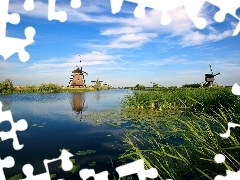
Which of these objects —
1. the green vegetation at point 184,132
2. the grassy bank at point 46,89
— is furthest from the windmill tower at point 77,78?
the green vegetation at point 184,132

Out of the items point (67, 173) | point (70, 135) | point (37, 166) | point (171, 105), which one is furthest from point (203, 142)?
point (171, 105)

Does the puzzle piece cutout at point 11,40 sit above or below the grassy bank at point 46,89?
above

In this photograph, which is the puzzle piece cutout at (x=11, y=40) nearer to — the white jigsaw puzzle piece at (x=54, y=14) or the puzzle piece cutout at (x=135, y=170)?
the white jigsaw puzzle piece at (x=54, y=14)

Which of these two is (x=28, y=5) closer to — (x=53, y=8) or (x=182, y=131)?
(x=53, y=8)

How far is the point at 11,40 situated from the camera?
2.41 m

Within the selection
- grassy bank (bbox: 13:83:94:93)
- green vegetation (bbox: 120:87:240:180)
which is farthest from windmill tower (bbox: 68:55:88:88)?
green vegetation (bbox: 120:87:240:180)

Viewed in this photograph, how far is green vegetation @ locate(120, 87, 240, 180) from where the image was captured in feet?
9.46

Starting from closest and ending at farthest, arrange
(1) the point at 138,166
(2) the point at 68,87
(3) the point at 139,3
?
(1) the point at 138,166
(3) the point at 139,3
(2) the point at 68,87

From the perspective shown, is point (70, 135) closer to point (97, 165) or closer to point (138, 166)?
point (97, 165)

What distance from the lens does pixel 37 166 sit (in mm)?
6551

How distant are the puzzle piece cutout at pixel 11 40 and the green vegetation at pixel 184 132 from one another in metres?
1.36

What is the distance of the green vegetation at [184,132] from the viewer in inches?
113

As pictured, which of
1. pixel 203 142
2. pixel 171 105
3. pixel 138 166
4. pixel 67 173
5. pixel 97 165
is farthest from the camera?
pixel 171 105

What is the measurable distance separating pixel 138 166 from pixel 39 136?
8722mm
